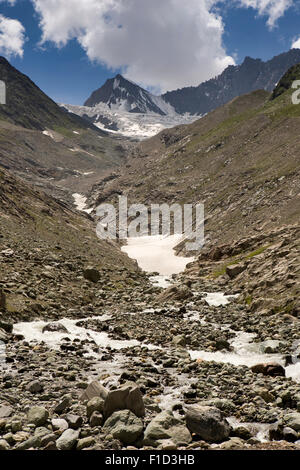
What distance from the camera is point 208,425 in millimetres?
13750

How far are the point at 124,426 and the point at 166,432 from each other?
5.01ft

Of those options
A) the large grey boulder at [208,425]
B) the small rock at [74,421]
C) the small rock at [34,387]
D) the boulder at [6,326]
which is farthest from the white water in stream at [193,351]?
the small rock at [34,387]

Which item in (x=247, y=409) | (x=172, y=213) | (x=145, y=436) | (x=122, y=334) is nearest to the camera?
(x=145, y=436)

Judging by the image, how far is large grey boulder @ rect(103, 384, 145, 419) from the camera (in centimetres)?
1470

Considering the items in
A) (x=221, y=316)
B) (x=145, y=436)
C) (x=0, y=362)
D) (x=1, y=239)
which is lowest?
(x=145, y=436)

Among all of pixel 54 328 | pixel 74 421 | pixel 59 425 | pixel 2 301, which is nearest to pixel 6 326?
pixel 54 328

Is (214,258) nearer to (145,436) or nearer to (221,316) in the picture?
(221,316)

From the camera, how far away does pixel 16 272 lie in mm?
43156

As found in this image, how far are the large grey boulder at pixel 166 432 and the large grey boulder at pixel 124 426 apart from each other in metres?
0.37

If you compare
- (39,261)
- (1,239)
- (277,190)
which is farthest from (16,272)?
(277,190)

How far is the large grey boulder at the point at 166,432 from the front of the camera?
513 inches

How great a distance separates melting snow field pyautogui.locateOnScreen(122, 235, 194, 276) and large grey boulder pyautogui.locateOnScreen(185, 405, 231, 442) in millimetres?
73628

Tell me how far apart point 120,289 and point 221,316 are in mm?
19873

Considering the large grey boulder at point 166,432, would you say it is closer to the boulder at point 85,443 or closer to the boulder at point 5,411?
the boulder at point 85,443
